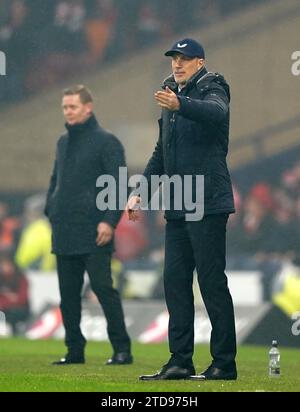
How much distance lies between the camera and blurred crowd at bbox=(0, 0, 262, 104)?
1984cm

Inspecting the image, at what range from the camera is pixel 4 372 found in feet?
31.4

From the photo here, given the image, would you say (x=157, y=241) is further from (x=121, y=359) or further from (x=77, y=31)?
(x=121, y=359)

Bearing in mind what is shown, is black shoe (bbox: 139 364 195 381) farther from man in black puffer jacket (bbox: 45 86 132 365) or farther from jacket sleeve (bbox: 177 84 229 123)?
man in black puffer jacket (bbox: 45 86 132 365)

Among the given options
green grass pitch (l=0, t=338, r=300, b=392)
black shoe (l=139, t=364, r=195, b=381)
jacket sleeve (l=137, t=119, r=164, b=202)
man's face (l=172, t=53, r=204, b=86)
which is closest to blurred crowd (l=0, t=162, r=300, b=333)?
green grass pitch (l=0, t=338, r=300, b=392)

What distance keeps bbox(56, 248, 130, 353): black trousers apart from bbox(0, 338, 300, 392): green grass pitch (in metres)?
0.21

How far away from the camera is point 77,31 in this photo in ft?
67.1

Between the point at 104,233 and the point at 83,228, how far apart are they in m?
0.19

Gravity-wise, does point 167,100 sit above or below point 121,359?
above

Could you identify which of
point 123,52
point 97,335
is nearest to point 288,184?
point 97,335

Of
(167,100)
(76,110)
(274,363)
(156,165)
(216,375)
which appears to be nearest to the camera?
(167,100)

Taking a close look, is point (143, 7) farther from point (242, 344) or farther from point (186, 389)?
point (186, 389)

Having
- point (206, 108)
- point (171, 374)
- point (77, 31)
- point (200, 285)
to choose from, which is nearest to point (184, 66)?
point (206, 108)

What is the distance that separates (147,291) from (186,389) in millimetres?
8097

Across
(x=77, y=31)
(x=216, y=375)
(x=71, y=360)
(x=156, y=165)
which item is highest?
(x=77, y=31)
